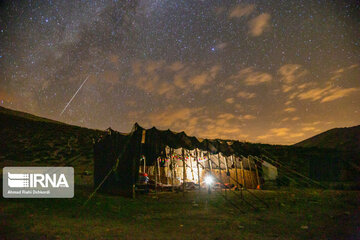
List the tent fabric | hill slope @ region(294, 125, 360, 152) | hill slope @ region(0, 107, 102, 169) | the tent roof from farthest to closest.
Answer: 1. hill slope @ region(294, 125, 360, 152)
2. hill slope @ region(0, 107, 102, 169)
3. the tent roof
4. the tent fabric

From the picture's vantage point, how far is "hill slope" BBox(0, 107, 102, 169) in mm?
28516

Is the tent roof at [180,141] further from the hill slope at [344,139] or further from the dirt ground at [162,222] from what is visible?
the hill slope at [344,139]

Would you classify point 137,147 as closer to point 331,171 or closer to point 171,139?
point 171,139

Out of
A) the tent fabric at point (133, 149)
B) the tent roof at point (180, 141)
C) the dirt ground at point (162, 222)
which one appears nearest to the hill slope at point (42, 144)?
the tent fabric at point (133, 149)

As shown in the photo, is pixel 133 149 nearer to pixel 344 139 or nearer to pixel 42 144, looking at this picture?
pixel 42 144

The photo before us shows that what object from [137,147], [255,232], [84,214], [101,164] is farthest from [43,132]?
[255,232]

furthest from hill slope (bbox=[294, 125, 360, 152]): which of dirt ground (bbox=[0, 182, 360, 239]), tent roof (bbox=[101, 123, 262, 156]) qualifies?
dirt ground (bbox=[0, 182, 360, 239])

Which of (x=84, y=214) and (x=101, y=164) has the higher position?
(x=101, y=164)

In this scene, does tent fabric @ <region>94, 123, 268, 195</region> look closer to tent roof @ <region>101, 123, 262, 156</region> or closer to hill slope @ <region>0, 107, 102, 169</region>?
tent roof @ <region>101, 123, 262, 156</region>

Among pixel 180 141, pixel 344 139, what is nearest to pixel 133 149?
pixel 180 141

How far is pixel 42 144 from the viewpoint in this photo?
34906mm

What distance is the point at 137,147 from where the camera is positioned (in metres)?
10.8

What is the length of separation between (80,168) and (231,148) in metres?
20.0

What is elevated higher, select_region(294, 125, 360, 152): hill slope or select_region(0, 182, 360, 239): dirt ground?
select_region(294, 125, 360, 152): hill slope
